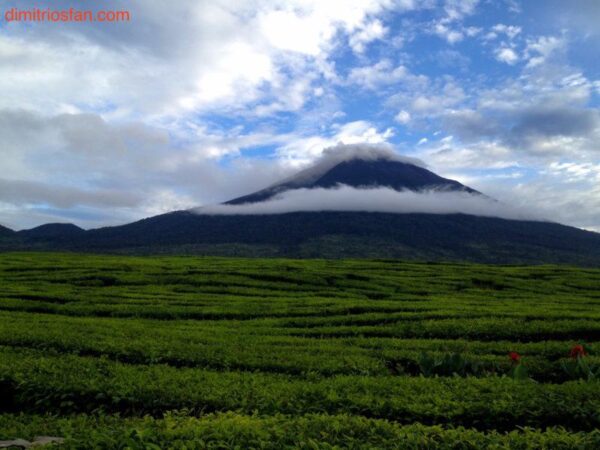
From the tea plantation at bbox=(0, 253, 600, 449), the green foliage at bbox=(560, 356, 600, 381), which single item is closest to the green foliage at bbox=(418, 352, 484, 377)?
the tea plantation at bbox=(0, 253, 600, 449)

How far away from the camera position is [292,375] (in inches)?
578

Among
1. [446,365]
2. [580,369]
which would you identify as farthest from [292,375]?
[580,369]

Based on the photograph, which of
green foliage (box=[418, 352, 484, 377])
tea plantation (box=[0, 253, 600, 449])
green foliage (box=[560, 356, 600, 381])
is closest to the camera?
tea plantation (box=[0, 253, 600, 449])

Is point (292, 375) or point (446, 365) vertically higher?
point (446, 365)

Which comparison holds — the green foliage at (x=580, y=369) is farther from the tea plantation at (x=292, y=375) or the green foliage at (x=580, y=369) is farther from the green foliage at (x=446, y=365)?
the green foliage at (x=446, y=365)

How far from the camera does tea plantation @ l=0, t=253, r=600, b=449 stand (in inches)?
308

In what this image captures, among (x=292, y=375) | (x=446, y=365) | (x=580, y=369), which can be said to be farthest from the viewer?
(x=446, y=365)

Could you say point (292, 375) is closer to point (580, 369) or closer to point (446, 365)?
point (446, 365)

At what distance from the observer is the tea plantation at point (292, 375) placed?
7.83 metres

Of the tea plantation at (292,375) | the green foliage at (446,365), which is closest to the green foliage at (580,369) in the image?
the tea plantation at (292,375)

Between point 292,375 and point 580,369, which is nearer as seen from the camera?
point 580,369

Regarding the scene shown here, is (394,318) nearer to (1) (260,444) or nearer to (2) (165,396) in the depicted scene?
(2) (165,396)

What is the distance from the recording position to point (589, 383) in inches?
478

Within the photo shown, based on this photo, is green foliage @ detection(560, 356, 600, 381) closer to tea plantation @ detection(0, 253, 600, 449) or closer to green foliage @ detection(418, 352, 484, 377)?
tea plantation @ detection(0, 253, 600, 449)
